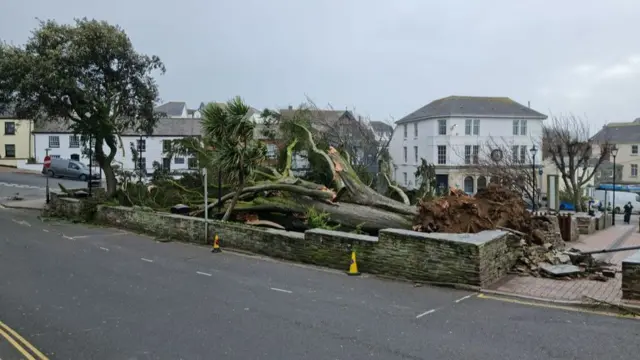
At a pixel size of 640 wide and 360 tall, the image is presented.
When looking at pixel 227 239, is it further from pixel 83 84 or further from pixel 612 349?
pixel 83 84

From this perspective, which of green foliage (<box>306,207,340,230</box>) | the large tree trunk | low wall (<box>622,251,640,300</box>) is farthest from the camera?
the large tree trunk

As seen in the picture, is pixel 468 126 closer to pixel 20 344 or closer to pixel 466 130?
pixel 466 130

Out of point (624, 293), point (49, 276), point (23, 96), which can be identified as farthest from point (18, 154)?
point (624, 293)

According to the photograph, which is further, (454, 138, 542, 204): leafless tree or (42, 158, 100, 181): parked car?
(42, 158, 100, 181): parked car

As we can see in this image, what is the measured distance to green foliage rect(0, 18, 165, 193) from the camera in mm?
20641

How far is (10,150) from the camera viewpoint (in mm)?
56969

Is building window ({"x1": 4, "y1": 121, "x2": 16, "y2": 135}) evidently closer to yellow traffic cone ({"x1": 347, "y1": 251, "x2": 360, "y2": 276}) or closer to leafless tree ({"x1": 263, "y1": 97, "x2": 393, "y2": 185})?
leafless tree ({"x1": 263, "y1": 97, "x2": 393, "y2": 185})

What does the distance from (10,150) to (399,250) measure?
59.6 metres

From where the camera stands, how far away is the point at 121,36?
22.8m

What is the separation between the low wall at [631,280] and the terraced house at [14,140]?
6031 cm

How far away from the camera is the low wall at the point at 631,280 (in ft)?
26.0

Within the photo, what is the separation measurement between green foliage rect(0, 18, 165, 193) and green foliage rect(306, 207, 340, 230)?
12.7 meters

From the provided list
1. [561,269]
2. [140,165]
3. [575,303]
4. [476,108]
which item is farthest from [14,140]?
[575,303]

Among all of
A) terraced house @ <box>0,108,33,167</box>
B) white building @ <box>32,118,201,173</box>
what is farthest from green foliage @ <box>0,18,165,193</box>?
terraced house @ <box>0,108,33,167</box>
